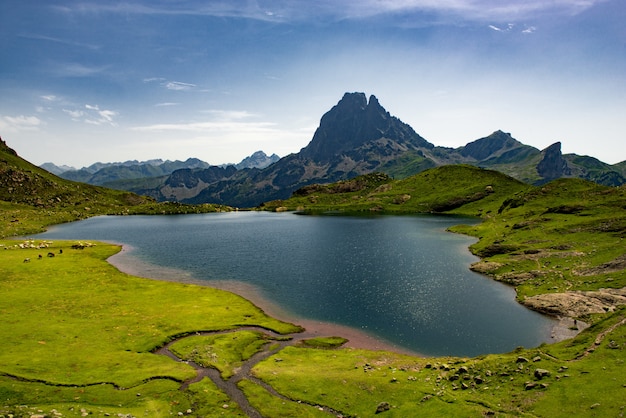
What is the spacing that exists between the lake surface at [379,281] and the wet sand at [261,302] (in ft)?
6.42

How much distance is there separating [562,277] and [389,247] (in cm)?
6286

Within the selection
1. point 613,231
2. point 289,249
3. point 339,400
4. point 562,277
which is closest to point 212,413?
point 339,400

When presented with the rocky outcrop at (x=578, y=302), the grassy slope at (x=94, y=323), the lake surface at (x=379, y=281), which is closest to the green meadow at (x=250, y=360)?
the grassy slope at (x=94, y=323)

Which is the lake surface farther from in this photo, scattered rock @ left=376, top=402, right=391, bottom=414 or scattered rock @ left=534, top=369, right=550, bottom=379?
scattered rock @ left=376, top=402, right=391, bottom=414

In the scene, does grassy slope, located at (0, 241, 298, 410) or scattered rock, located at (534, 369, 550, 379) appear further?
grassy slope, located at (0, 241, 298, 410)

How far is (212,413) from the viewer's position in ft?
118

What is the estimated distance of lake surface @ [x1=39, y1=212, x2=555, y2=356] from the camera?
63.0 metres

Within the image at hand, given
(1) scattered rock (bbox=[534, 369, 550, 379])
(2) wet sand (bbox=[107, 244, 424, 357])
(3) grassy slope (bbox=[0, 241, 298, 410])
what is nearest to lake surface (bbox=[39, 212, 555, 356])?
(2) wet sand (bbox=[107, 244, 424, 357])

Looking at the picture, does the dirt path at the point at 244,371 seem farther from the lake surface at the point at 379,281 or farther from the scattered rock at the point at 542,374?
the scattered rock at the point at 542,374

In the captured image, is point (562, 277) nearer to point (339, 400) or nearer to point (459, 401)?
point (459, 401)

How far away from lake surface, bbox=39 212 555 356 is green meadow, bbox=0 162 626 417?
9.42 m

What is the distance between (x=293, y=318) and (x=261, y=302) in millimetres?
12634

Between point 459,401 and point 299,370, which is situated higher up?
point 459,401

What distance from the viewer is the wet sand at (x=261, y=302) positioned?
59.3 metres
